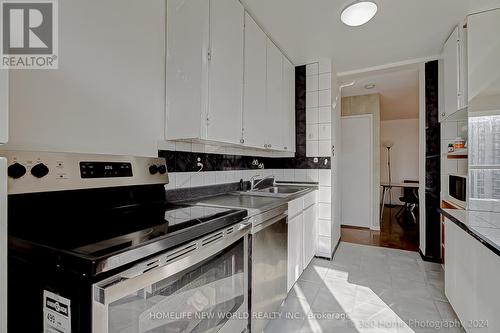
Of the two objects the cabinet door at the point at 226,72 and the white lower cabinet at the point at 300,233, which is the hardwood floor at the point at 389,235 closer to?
the white lower cabinet at the point at 300,233

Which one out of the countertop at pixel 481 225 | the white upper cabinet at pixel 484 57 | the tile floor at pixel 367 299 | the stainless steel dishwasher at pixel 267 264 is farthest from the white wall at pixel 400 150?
the stainless steel dishwasher at pixel 267 264

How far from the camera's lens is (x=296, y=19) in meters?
2.07

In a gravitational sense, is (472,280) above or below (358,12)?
below

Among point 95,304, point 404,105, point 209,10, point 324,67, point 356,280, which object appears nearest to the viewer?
point 95,304

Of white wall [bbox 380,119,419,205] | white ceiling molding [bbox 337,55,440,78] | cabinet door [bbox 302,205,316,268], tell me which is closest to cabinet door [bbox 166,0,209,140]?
cabinet door [bbox 302,205,316,268]

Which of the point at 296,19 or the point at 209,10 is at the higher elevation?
the point at 296,19

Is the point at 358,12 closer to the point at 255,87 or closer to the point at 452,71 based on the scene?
the point at 255,87

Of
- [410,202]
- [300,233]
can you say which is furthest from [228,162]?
[410,202]

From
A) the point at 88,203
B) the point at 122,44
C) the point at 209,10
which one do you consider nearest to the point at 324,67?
the point at 209,10

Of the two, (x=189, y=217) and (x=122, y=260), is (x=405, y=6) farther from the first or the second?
(x=122, y=260)

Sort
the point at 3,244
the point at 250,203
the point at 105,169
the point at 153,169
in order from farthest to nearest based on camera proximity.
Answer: the point at 250,203, the point at 153,169, the point at 105,169, the point at 3,244

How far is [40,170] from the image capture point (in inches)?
37.3

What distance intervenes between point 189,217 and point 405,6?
2257mm

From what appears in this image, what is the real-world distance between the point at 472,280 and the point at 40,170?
230 cm
